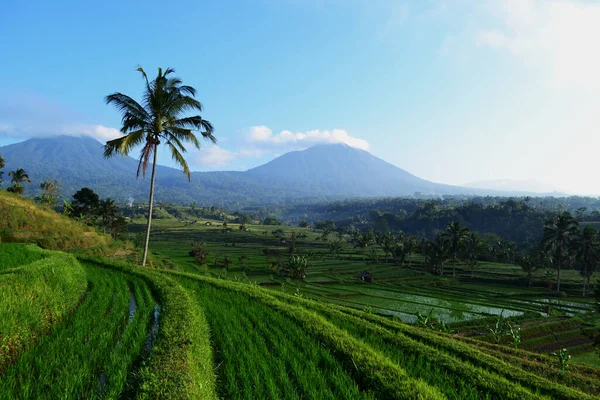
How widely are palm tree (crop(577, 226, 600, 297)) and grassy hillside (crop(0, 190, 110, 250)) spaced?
6996 cm

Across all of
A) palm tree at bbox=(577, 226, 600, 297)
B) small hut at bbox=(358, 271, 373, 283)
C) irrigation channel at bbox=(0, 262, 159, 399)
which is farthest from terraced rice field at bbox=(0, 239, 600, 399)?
palm tree at bbox=(577, 226, 600, 297)

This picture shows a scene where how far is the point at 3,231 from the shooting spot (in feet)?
70.7

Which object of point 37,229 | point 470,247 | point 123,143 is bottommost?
point 470,247

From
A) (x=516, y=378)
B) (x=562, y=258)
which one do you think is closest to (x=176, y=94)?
(x=516, y=378)

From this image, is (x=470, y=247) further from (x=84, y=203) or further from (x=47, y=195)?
(x=47, y=195)

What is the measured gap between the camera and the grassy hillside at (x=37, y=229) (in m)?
22.4

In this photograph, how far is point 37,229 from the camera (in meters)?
24.3

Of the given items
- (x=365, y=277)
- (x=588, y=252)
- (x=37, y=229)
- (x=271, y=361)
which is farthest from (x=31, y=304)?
(x=588, y=252)

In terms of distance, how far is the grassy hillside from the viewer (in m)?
22.4

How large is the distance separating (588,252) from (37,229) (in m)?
75.0

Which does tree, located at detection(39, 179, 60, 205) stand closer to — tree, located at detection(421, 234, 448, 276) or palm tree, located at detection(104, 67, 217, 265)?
palm tree, located at detection(104, 67, 217, 265)

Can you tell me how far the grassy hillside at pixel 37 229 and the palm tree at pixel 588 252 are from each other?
6996 centimetres

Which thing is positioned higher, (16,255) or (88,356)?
(88,356)

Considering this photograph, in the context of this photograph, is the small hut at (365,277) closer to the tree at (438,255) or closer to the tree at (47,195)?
the tree at (438,255)
